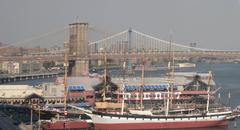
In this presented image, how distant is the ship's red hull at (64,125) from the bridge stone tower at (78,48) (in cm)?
2437

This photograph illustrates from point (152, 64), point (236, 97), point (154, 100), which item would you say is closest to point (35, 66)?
point (152, 64)

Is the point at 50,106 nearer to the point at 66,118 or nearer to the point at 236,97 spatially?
the point at 66,118

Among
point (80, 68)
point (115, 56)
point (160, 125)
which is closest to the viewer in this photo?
point (160, 125)

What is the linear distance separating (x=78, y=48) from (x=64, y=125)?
2630 cm

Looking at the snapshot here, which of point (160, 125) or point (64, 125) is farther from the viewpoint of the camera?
point (160, 125)

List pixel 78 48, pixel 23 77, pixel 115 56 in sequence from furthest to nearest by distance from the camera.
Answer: pixel 23 77 < pixel 78 48 < pixel 115 56

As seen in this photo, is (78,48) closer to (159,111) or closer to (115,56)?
(115,56)

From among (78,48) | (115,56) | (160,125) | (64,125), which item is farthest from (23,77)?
(64,125)

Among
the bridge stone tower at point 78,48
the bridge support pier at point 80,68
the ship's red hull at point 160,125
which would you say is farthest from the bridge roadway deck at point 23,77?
the ship's red hull at point 160,125

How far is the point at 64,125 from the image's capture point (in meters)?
24.0

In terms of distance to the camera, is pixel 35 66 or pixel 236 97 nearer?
pixel 236 97

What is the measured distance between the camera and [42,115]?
26141 millimetres

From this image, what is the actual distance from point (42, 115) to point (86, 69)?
2313cm

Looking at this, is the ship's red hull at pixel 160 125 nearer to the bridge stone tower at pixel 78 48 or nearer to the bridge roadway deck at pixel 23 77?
the bridge stone tower at pixel 78 48
